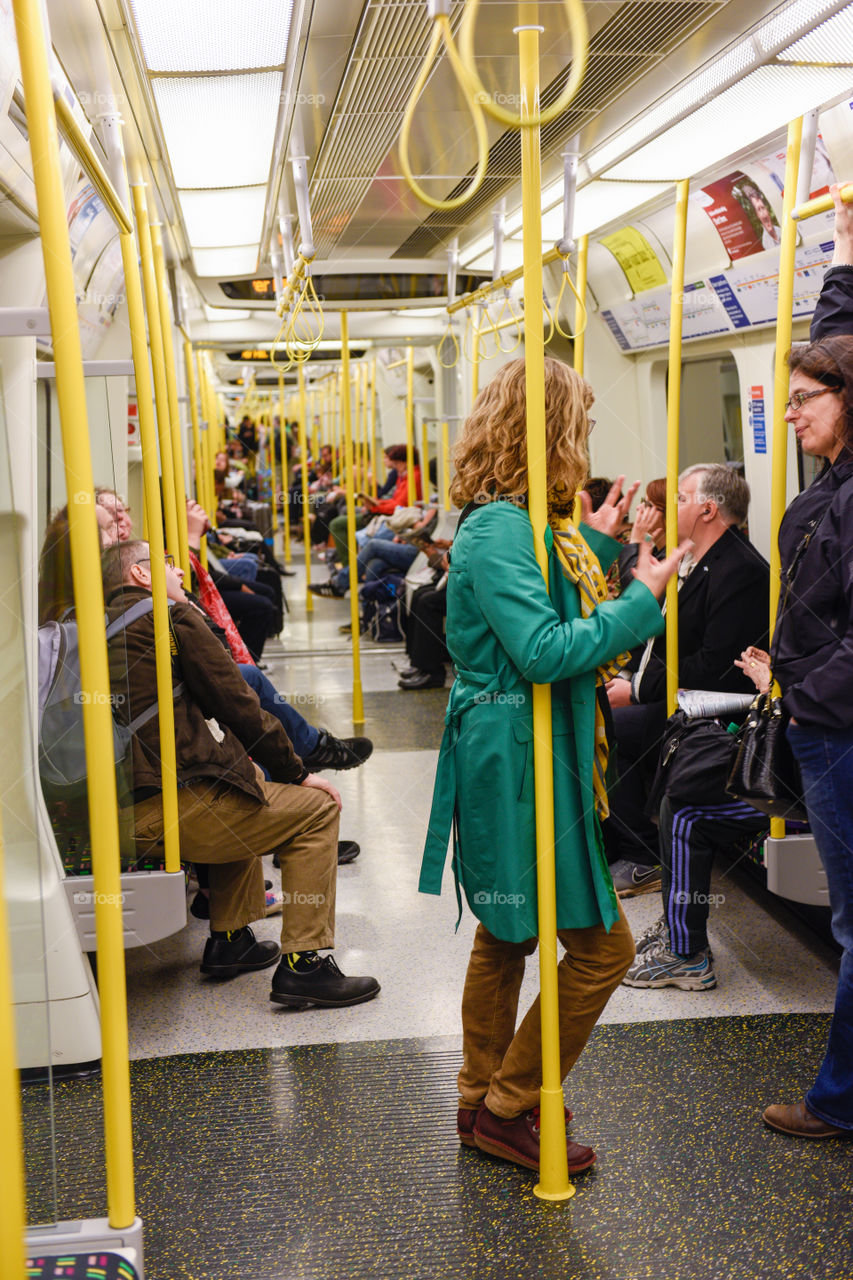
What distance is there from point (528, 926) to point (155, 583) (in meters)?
1.49

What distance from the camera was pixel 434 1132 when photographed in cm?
283

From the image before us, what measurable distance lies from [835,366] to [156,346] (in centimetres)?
216

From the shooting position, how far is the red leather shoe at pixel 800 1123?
8.85ft

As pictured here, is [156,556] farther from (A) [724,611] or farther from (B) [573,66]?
(A) [724,611]

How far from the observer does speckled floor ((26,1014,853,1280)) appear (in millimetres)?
2342

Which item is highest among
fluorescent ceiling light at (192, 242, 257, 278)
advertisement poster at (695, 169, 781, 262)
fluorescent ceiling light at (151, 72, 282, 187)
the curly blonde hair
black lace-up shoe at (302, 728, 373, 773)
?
fluorescent ceiling light at (192, 242, 257, 278)

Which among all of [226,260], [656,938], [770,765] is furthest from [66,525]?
[226,260]

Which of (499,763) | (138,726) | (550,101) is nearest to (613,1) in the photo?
(550,101)

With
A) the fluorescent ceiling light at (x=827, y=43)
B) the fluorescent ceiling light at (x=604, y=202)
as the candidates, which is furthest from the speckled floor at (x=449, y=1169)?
the fluorescent ceiling light at (x=604, y=202)

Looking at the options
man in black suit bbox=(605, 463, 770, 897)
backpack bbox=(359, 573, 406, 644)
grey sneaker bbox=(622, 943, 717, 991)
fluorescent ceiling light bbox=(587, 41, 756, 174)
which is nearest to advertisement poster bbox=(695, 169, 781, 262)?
fluorescent ceiling light bbox=(587, 41, 756, 174)

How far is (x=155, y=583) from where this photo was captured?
3285 mm

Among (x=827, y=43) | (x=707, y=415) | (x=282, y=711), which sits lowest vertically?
(x=282, y=711)

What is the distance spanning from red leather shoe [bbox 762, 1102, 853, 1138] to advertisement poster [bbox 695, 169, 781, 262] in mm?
3723

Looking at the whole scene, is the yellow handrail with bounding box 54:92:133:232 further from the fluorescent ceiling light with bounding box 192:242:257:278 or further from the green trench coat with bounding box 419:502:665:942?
the fluorescent ceiling light with bounding box 192:242:257:278
